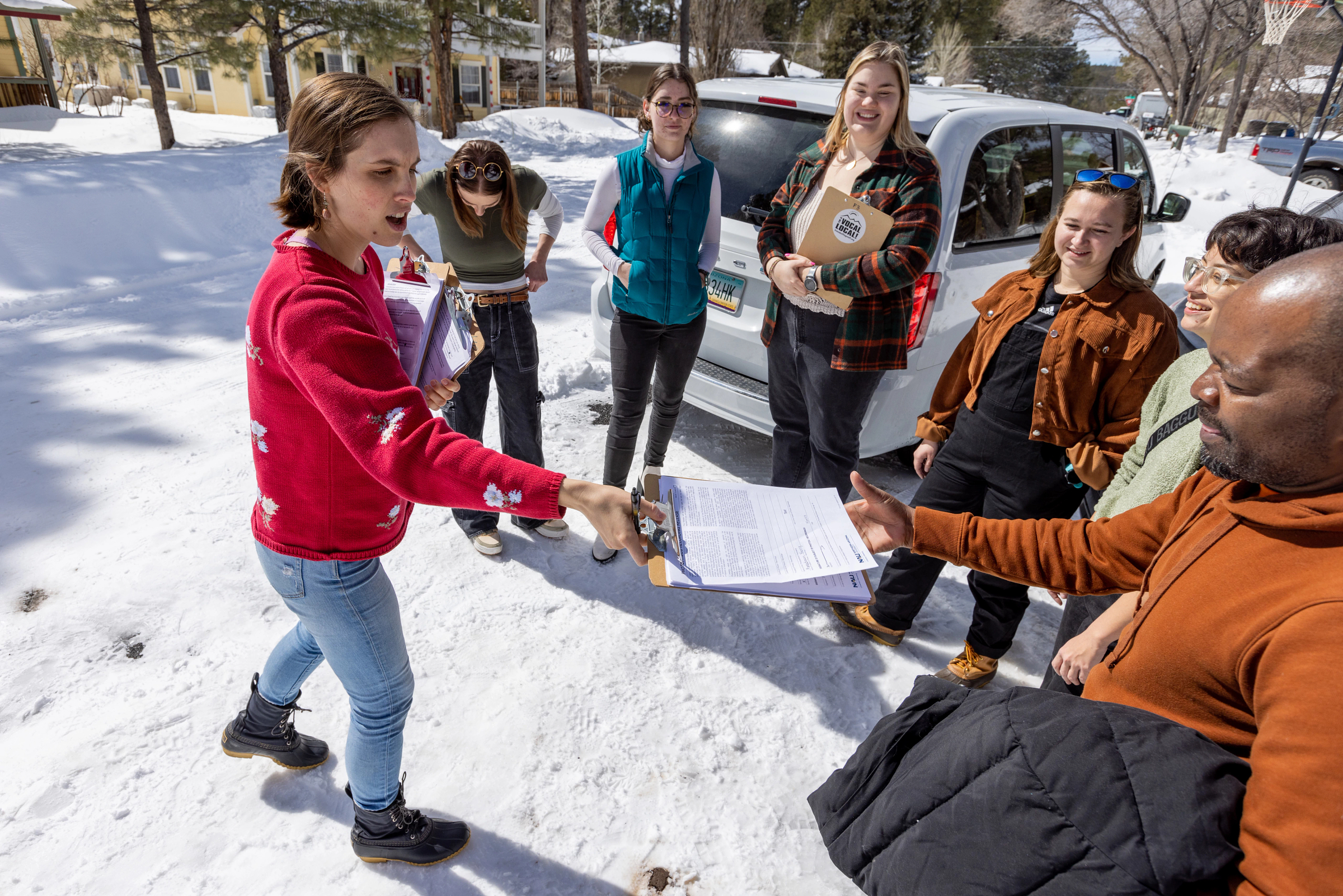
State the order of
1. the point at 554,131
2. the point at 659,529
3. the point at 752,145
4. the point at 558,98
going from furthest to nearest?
the point at 558,98
the point at 554,131
the point at 752,145
the point at 659,529

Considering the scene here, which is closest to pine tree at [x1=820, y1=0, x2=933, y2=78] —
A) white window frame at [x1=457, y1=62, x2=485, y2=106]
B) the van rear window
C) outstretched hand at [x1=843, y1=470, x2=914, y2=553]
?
white window frame at [x1=457, y1=62, x2=485, y2=106]

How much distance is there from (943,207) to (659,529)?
2588mm

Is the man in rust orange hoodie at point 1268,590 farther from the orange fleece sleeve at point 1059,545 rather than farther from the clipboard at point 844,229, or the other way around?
the clipboard at point 844,229

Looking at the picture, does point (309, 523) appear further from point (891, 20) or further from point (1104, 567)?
point (891, 20)

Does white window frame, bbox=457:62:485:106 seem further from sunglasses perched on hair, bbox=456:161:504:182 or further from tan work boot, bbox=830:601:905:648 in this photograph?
tan work boot, bbox=830:601:905:648

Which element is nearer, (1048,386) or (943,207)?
(1048,386)

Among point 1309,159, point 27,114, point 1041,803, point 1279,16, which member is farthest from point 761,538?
point 27,114

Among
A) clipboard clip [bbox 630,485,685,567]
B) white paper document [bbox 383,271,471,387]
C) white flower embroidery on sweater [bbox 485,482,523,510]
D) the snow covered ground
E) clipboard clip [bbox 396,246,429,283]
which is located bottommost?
the snow covered ground

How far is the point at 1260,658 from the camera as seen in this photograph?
3.11 ft

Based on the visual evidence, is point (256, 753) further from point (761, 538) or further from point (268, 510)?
point (761, 538)

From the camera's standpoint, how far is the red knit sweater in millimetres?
1324

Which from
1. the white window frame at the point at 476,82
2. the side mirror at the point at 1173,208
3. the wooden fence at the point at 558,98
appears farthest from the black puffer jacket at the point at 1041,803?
the wooden fence at the point at 558,98

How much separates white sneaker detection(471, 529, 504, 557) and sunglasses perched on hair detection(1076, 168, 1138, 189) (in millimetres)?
2854

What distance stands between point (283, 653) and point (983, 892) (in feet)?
6.47
